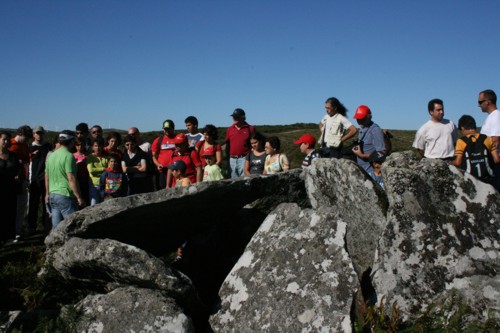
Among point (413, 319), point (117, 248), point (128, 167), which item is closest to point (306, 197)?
point (413, 319)

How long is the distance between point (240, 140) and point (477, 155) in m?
4.58

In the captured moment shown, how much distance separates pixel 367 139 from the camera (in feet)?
29.1

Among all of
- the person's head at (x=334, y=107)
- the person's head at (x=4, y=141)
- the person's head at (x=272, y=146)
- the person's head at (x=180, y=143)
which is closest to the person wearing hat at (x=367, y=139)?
the person's head at (x=334, y=107)

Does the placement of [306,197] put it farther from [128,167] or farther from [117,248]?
[128,167]

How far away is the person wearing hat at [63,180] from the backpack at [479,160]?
6479mm

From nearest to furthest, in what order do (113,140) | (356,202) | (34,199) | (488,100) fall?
(356,202) → (488,100) → (113,140) → (34,199)

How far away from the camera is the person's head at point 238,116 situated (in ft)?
34.3

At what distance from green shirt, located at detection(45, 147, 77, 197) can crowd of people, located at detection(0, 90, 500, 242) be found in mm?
16

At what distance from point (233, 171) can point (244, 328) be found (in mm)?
5679

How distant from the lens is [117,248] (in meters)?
5.30

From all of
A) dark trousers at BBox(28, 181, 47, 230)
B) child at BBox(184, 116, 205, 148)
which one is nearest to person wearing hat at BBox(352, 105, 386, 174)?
child at BBox(184, 116, 205, 148)

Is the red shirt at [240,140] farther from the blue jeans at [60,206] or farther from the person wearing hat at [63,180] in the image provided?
the blue jeans at [60,206]

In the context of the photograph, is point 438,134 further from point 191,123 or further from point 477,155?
point 191,123

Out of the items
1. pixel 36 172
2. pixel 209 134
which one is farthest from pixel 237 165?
pixel 36 172
